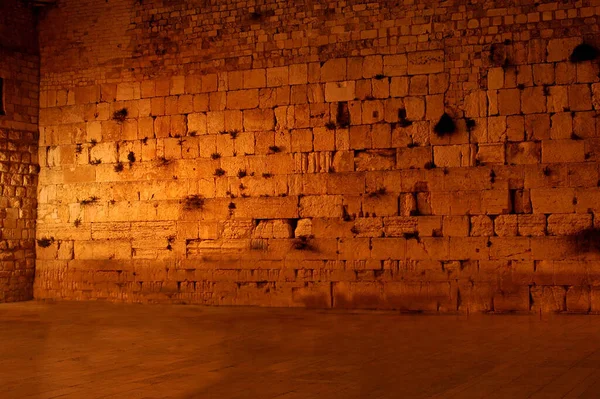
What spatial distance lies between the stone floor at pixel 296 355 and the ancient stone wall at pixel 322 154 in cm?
88

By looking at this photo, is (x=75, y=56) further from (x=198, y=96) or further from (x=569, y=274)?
(x=569, y=274)

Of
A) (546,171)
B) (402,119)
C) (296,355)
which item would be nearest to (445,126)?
(402,119)

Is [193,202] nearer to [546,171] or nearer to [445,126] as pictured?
[445,126]

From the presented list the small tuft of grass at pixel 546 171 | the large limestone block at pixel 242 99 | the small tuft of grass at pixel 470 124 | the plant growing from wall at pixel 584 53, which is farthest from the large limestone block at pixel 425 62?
the large limestone block at pixel 242 99

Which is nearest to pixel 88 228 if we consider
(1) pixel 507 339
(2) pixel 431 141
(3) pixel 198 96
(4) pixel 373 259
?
(3) pixel 198 96

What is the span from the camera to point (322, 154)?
1148cm

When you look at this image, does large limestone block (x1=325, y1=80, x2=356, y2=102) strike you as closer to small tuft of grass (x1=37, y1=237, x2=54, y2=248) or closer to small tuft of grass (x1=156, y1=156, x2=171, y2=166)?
small tuft of grass (x1=156, y1=156, x2=171, y2=166)

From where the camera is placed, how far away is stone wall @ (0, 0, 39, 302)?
12.9m

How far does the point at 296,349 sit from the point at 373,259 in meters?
3.71

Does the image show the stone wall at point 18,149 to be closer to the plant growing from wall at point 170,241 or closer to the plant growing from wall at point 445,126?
the plant growing from wall at point 170,241

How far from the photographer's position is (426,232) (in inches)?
428

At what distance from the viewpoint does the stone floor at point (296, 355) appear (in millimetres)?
5551

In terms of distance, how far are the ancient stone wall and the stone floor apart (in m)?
0.88

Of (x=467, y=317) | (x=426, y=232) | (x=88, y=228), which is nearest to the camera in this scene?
(x=467, y=317)
